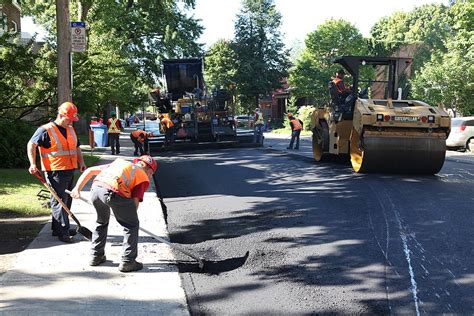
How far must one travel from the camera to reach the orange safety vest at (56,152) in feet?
18.6

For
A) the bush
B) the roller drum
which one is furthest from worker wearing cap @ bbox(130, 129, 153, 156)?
the roller drum

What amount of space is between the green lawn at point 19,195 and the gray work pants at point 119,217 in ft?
9.43

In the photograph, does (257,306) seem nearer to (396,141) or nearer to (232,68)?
(396,141)

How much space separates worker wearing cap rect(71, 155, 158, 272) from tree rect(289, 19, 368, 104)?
1720 inches

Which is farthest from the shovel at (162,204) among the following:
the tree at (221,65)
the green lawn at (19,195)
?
the tree at (221,65)

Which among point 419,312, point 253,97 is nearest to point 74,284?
point 419,312

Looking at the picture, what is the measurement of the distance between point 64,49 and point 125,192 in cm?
550

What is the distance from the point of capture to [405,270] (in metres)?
4.73

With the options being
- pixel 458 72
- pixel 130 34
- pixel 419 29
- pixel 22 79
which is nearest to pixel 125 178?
pixel 22 79

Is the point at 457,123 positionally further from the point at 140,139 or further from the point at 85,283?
the point at 85,283

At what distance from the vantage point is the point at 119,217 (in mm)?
4688

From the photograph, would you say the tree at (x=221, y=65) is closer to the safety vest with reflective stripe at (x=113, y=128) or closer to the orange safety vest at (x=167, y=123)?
the orange safety vest at (x=167, y=123)

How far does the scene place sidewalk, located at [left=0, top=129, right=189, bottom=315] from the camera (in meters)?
3.91

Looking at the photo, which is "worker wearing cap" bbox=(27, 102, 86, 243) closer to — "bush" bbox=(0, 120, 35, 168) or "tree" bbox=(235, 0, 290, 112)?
"bush" bbox=(0, 120, 35, 168)
